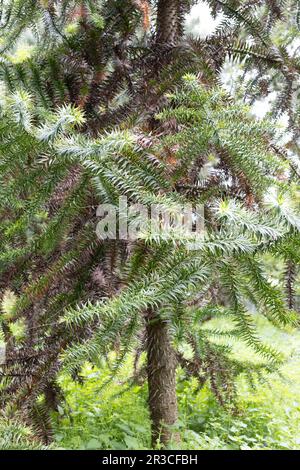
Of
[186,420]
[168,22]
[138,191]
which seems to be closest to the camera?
[138,191]

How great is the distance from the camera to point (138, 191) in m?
1.29

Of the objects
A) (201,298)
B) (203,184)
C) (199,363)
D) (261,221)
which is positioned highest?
(203,184)

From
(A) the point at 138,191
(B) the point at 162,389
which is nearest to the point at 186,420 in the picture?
(B) the point at 162,389

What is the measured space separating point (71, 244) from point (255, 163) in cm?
77

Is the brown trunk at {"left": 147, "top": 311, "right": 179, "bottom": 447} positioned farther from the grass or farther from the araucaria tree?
the grass

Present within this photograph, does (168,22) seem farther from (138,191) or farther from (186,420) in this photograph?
(186,420)

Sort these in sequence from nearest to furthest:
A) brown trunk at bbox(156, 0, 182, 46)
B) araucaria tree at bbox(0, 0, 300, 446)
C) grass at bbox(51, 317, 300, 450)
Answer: araucaria tree at bbox(0, 0, 300, 446) < brown trunk at bbox(156, 0, 182, 46) < grass at bbox(51, 317, 300, 450)

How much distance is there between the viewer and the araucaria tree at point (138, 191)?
3.88 feet

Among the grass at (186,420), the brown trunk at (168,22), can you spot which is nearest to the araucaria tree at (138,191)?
the brown trunk at (168,22)

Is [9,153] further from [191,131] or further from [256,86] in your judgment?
[256,86]

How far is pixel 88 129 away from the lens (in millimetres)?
2025

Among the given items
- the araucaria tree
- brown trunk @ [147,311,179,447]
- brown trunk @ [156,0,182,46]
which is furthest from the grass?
brown trunk @ [156,0,182,46]

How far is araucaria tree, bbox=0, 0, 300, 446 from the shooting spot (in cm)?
118

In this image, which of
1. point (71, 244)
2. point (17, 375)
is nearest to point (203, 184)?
point (71, 244)
